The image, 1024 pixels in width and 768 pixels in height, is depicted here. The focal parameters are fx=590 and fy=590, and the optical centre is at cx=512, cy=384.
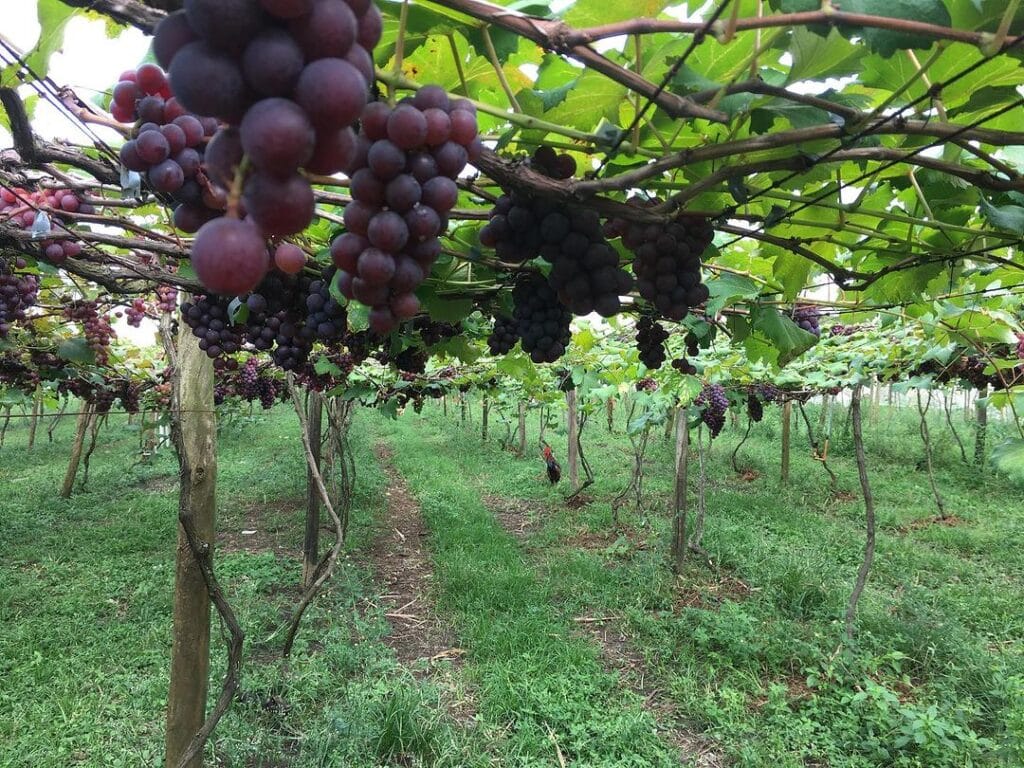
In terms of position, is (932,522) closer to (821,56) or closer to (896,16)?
(821,56)

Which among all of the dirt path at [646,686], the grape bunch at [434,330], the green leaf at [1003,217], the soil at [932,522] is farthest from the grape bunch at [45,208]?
the soil at [932,522]

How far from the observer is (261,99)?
42 cm

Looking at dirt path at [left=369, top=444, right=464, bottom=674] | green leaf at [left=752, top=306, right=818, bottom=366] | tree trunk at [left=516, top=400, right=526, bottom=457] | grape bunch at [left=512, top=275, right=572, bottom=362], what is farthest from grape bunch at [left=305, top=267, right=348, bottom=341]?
tree trunk at [left=516, top=400, right=526, bottom=457]

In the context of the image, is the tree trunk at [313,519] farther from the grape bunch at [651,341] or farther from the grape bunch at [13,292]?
the grape bunch at [651,341]

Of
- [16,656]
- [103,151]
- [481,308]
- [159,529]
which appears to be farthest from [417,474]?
[103,151]

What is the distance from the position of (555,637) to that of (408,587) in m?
2.15

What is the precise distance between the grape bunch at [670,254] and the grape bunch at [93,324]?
395 cm

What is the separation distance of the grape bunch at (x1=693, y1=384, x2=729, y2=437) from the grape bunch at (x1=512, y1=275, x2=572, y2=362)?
5.28m

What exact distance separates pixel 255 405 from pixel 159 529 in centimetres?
1291

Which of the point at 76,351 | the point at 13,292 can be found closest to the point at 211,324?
the point at 13,292

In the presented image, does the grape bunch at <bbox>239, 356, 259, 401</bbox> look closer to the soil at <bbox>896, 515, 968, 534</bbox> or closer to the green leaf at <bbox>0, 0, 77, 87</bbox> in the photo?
the green leaf at <bbox>0, 0, 77, 87</bbox>

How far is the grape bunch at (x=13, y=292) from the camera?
2.59m

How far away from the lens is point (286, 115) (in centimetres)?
40

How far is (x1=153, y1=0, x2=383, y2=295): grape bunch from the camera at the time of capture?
1.29 feet
